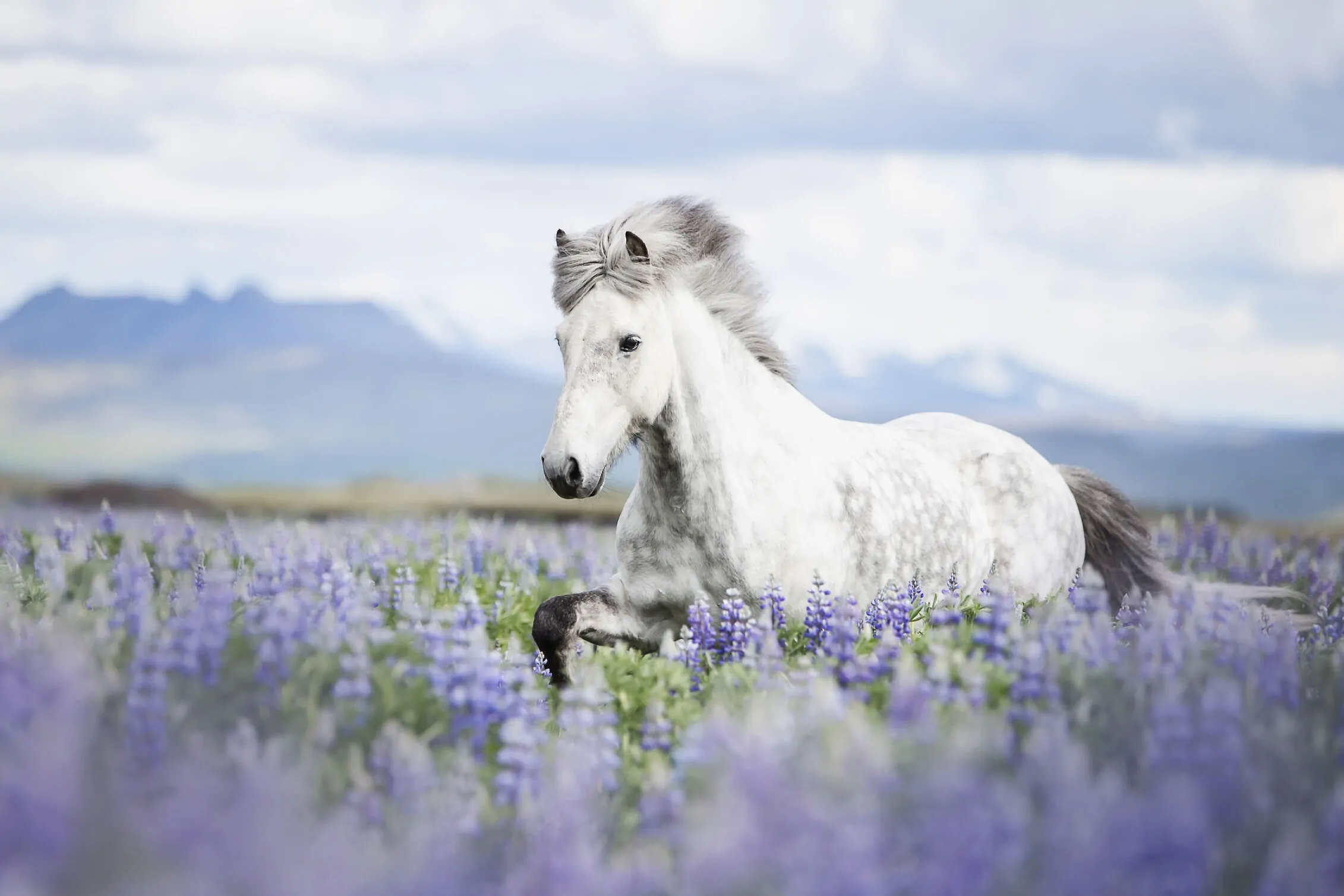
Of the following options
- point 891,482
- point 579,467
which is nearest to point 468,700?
point 579,467

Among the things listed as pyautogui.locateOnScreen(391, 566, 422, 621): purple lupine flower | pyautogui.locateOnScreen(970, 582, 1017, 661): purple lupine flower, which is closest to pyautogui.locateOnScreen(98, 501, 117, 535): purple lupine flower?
pyautogui.locateOnScreen(391, 566, 422, 621): purple lupine flower

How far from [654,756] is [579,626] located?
223 centimetres

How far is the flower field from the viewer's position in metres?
2.82

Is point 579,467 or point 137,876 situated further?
point 579,467

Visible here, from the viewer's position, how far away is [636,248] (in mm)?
5973

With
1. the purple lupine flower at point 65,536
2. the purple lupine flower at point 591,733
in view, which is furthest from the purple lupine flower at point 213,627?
the purple lupine flower at point 65,536

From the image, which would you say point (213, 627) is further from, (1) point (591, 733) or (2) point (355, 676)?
(1) point (591, 733)

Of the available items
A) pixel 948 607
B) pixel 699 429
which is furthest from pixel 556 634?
pixel 948 607

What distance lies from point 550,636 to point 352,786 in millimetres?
2589

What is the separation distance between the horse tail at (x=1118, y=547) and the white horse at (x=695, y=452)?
248 cm

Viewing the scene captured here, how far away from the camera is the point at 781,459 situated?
6453mm

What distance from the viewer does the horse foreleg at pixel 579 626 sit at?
612 centimetres

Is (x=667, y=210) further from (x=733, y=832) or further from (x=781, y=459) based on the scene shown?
(x=733, y=832)

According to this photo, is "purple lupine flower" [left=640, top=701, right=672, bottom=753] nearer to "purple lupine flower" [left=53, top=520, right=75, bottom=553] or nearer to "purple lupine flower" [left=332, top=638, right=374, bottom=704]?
"purple lupine flower" [left=332, top=638, right=374, bottom=704]
